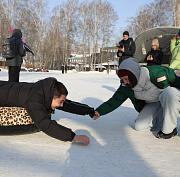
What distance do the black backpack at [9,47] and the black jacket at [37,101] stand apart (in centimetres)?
238

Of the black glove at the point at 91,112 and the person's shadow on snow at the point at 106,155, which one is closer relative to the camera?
the person's shadow on snow at the point at 106,155

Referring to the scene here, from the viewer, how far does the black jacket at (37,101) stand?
5.20 feet

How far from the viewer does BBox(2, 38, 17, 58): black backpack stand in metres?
3.98

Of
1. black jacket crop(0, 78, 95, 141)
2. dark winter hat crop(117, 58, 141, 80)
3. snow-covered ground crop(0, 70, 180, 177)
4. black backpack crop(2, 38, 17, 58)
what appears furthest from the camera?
black backpack crop(2, 38, 17, 58)

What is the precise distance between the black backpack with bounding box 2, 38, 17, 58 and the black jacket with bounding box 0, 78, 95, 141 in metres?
2.38

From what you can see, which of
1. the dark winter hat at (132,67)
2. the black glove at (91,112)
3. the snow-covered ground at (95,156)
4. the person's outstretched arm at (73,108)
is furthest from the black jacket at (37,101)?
the dark winter hat at (132,67)

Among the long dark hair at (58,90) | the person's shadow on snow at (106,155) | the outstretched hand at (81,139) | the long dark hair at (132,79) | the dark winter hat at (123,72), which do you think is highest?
the dark winter hat at (123,72)

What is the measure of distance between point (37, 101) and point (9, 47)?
2.85 m

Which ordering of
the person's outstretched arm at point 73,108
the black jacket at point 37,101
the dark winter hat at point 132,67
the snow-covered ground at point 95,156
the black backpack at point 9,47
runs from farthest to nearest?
1. the black backpack at point 9,47
2. the person's outstretched arm at point 73,108
3. the dark winter hat at point 132,67
4. the black jacket at point 37,101
5. the snow-covered ground at point 95,156

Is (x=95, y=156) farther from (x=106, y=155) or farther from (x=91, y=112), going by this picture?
(x=91, y=112)

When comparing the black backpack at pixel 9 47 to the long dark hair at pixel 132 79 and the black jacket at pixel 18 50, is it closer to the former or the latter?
the black jacket at pixel 18 50

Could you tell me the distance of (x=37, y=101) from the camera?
5.32ft

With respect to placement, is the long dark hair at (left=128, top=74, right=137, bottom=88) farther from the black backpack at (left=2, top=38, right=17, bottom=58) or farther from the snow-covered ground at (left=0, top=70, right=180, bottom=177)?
the black backpack at (left=2, top=38, right=17, bottom=58)

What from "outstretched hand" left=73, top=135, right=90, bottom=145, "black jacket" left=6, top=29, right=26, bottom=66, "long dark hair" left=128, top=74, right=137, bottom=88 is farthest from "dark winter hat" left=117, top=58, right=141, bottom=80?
"black jacket" left=6, top=29, right=26, bottom=66
